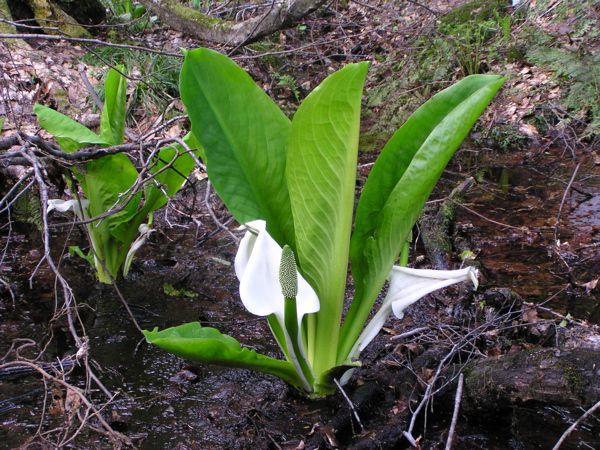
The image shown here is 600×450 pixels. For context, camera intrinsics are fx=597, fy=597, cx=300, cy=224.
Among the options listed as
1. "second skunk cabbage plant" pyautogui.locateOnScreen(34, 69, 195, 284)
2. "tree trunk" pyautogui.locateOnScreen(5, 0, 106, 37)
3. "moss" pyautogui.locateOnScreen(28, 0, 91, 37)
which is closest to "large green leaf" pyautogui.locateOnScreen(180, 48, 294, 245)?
"second skunk cabbage plant" pyautogui.locateOnScreen(34, 69, 195, 284)

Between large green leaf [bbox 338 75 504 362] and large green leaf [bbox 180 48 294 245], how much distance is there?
239mm

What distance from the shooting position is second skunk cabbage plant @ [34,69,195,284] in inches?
91.1

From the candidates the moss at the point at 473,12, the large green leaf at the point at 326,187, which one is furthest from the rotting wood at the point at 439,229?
the moss at the point at 473,12

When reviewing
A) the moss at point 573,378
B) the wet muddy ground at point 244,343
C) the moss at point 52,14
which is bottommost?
the wet muddy ground at point 244,343

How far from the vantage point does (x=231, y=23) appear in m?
4.63

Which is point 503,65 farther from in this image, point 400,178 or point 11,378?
point 11,378

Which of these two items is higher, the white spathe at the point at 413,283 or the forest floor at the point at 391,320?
the white spathe at the point at 413,283

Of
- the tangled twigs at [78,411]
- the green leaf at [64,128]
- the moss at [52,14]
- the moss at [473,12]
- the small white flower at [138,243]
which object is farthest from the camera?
the moss at [473,12]

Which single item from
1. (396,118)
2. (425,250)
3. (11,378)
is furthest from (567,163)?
(11,378)

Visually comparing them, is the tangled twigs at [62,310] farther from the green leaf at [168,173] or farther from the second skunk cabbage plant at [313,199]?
the green leaf at [168,173]

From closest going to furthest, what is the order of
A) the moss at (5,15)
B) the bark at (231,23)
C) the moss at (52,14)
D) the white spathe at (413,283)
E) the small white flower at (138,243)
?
the white spathe at (413,283) → the small white flower at (138,243) → the bark at (231,23) → the moss at (5,15) → the moss at (52,14)

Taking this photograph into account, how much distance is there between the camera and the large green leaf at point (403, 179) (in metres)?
1.37

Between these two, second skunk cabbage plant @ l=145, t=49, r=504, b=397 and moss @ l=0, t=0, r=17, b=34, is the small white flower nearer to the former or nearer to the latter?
second skunk cabbage plant @ l=145, t=49, r=504, b=397

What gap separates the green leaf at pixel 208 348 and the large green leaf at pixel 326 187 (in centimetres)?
18
